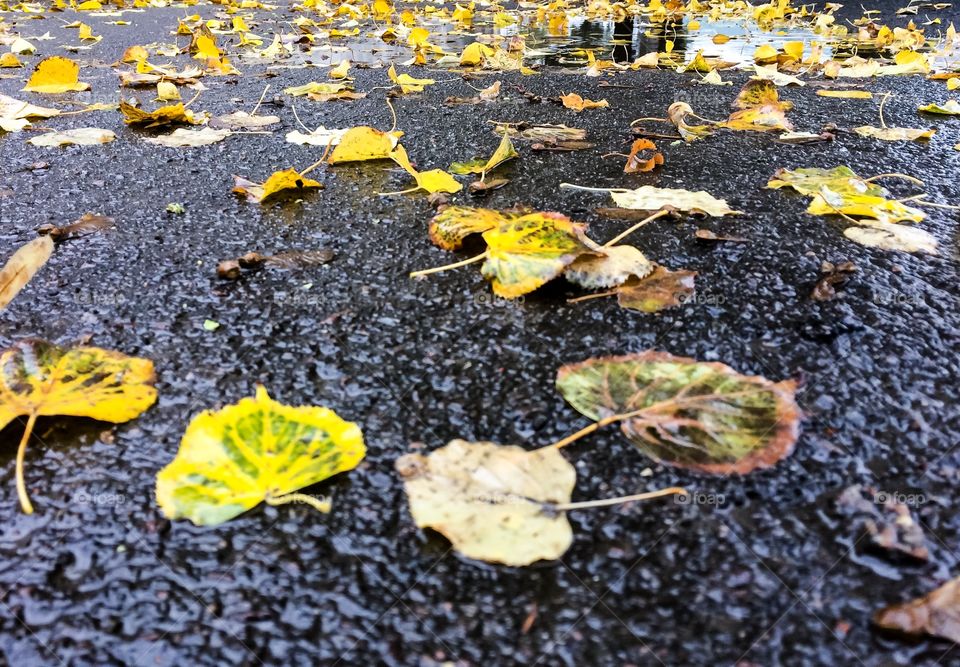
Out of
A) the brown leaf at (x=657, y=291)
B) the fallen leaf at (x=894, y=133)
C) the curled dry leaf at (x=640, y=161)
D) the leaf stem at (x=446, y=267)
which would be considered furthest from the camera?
the fallen leaf at (x=894, y=133)

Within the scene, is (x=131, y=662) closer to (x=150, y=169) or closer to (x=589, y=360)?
(x=589, y=360)

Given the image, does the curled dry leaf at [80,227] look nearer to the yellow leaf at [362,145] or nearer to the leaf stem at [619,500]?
the yellow leaf at [362,145]

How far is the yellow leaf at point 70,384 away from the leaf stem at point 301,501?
277mm

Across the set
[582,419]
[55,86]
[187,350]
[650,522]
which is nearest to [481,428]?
[582,419]

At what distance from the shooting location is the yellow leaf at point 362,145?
1.83 m

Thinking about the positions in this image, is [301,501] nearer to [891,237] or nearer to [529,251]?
[529,251]

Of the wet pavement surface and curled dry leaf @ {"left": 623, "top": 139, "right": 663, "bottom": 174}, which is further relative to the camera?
curled dry leaf @ {"left": 623, "top": 139, "right": 663, "bottom": 174}

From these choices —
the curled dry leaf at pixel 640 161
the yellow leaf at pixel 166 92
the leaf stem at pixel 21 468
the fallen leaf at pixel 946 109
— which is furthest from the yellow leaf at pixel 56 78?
the fallen leaf at pixel 946 109

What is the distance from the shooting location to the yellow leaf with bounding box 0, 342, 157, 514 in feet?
2.71

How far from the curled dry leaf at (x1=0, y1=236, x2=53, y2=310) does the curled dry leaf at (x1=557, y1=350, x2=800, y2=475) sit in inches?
30.4

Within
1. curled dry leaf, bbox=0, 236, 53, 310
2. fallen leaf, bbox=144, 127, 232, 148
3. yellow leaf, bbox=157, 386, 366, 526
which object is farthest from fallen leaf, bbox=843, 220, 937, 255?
fallen leaf, bbox=144, 127, 232, 148

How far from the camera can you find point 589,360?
0.95 meters

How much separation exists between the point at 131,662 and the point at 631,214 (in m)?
1.28

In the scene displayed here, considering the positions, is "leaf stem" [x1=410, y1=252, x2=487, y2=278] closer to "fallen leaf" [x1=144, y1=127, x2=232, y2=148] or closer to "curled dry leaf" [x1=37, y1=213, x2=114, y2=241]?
"curled dry leaf" [x1=37, y1=213, x2=114, y2=241]
